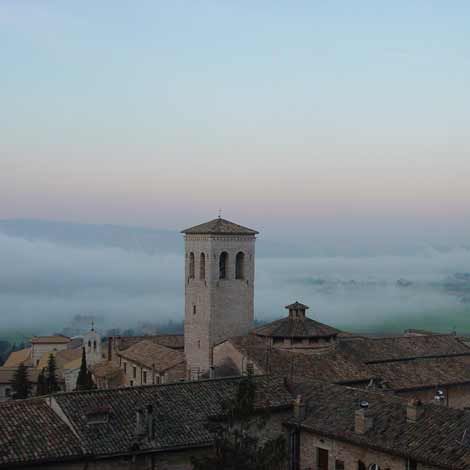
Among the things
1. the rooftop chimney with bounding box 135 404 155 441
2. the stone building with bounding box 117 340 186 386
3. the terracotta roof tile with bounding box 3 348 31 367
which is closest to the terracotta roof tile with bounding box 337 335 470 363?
the stone building with bounding box 117 340 186 386

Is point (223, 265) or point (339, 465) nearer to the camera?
point (339, 465)

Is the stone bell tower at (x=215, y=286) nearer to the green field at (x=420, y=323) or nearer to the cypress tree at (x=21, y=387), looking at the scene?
the cypress tree at (x=21, y=387)

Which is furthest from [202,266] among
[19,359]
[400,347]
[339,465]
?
[19,359]

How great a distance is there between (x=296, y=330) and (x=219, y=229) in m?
7.59

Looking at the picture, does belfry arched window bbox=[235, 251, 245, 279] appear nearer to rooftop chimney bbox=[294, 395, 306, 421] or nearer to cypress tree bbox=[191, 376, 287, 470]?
rooftop chimney bbox=[294, 395, 306, 421]

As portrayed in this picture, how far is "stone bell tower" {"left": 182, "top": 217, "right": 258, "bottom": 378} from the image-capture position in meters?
45.8

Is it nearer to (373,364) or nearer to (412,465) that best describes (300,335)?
(373,364)

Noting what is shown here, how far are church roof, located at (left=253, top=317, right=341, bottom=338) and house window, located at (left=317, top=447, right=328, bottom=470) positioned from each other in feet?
48.1

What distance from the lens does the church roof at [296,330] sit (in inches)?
1681

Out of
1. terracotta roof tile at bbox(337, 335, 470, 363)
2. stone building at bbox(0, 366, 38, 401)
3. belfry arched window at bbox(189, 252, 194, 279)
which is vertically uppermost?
belfry arched window at bbox(189, 252, 194, 279)

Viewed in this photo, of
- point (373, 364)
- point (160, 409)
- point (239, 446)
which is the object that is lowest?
point (373, 364)

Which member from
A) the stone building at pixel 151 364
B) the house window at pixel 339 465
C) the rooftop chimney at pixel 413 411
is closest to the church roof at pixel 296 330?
the stone building at pixel 151 364

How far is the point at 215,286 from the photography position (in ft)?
151

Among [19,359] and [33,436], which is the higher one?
[33,436]
